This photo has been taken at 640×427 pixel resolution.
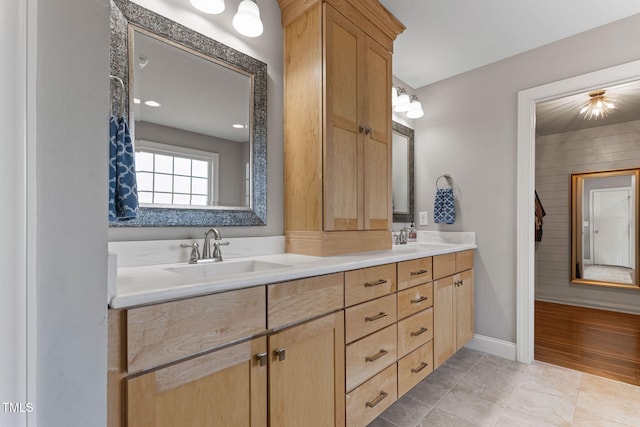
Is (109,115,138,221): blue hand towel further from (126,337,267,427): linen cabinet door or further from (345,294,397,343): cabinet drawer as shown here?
(345,294,397,343): cabinet drawer

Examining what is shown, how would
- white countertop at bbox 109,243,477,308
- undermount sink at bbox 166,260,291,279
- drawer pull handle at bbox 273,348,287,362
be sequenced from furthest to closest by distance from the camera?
undermount sink at bbox 166,260,291,279 < drawer pull handle at bbox 273,348,287,362 < white countertop at bbox 109,243,477,308

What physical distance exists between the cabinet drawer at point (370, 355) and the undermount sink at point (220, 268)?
0.50 m

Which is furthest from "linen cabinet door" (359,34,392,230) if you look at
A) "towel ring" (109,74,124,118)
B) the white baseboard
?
the white baseboard

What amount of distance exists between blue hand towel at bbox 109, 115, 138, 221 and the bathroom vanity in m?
0.22

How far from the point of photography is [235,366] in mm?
947

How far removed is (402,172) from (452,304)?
3.95 ft

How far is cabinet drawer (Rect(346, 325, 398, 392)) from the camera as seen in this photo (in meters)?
1.33

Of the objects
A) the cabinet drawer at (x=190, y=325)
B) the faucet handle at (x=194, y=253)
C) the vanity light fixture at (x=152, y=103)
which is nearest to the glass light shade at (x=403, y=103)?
the vanity light fixture at (x=152, y=103)

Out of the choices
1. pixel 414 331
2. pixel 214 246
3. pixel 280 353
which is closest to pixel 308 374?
pixel 280 353

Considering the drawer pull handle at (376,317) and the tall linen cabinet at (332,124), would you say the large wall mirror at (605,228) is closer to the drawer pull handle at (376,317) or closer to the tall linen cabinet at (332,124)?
the tall linen cabinet at (332,124)

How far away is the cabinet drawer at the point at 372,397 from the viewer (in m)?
1.34

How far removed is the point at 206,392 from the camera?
0.89 meters
